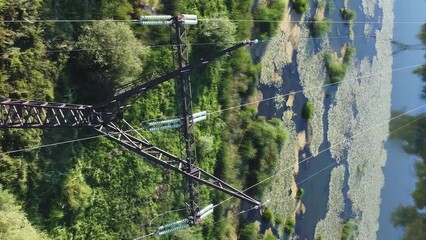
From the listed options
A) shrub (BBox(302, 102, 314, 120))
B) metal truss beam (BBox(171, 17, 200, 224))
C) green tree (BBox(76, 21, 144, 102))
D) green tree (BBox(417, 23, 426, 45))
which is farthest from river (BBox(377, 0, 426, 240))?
green tree (BBox(76, 21, 144, 102))

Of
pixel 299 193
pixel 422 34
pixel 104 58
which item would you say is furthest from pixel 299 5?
pixel 422 34

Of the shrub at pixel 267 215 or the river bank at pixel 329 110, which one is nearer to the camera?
the shrub at pixel 267 215

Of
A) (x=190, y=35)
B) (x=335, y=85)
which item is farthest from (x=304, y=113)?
(x=190, y=35)

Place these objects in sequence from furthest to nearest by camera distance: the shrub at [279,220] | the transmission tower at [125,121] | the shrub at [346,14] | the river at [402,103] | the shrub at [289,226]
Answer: the river at [402,103] → the shrub at [346,14] → the shrub at [289,226] → the shrub at [279,220] → the transmission tower at [125,121]

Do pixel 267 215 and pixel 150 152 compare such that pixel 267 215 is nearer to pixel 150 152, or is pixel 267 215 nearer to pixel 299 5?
pixel 150 152

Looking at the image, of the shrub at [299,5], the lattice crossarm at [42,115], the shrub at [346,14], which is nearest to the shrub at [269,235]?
the shrub at [299,5]

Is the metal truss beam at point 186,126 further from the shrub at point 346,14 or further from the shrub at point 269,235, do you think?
the shrub at point 346,14
